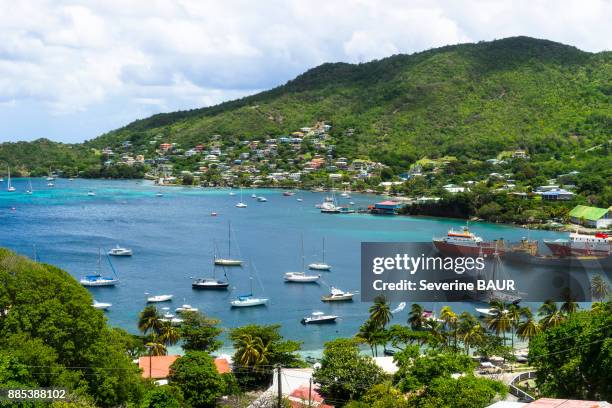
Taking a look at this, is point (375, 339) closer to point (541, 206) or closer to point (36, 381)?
point (36, 381)

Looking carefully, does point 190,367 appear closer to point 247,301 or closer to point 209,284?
point 247,301

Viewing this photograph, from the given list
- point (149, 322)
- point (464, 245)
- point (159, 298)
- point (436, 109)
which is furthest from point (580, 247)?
point (436, 109)

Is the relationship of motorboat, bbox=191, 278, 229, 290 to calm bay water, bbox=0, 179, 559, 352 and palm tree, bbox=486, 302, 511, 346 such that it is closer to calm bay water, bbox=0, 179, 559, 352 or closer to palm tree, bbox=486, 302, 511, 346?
calm bay water, bbox=0, 179, 559, 352

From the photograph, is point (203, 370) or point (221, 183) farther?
point (221, 183)

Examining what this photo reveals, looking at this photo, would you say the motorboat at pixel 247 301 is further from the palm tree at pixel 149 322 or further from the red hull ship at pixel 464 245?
the red hull ship at pixel 464 245

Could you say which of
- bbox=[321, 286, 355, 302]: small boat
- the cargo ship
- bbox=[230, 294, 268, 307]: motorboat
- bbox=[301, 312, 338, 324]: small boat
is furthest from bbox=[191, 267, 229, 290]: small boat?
the cargo ship

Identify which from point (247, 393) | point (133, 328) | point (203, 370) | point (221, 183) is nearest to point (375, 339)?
point (247, 393)

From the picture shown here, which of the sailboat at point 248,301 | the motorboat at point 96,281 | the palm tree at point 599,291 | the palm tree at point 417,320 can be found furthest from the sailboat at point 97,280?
the palm tree at point 599,291
